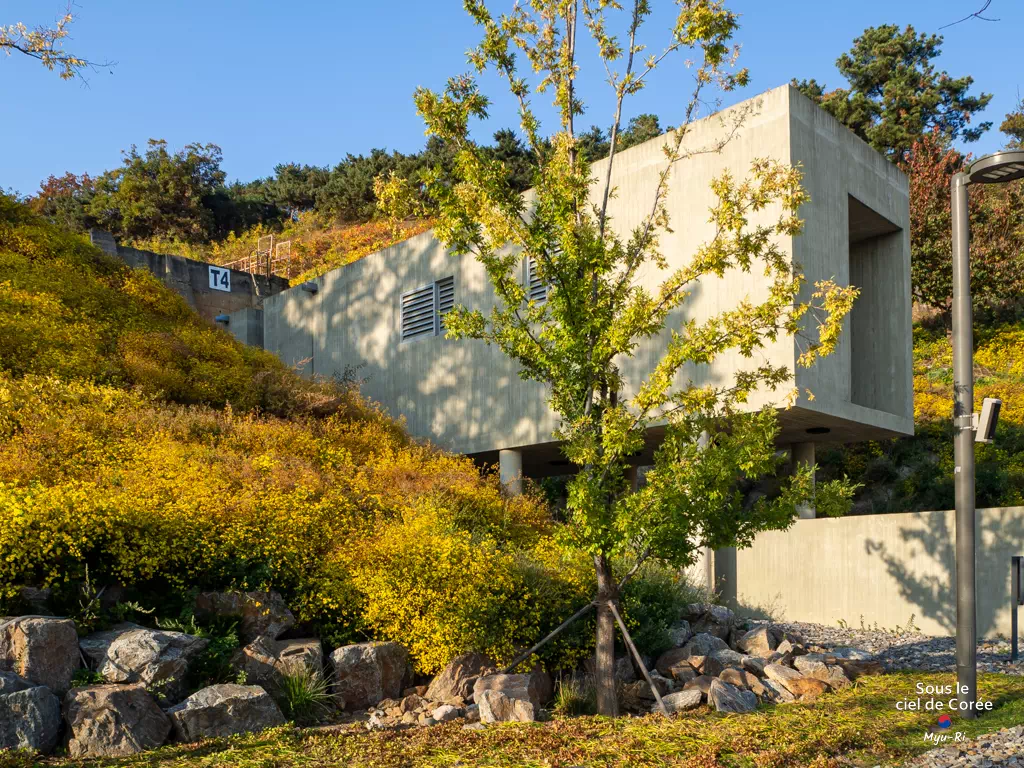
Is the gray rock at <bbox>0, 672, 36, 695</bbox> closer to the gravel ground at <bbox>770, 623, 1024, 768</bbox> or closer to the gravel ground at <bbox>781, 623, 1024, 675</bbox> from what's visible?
the gravel ground at <bbox>770, 623, 1024, 768</bbox>

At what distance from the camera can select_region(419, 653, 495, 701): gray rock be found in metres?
7.66

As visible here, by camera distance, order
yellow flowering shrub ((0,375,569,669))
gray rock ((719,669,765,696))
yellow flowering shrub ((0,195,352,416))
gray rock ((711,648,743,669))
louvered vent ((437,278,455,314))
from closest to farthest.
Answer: yellow flowering shrub ((0,375,569,669)) → gray rock ((719,669,765,696)) → gray rock ((711,648,743,669)) → yellow flowering shrub ((0,195,352,416)) → louvered vent ((437,278,455,314))

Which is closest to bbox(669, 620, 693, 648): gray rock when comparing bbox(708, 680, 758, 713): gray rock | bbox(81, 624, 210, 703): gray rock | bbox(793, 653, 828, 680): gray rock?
bbox(793, 653, 828, 680): gray rock

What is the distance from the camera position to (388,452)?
1334 cm

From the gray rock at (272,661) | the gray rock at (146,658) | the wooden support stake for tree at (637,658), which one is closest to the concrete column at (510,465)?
the wooden support stake for tree at (637,658)

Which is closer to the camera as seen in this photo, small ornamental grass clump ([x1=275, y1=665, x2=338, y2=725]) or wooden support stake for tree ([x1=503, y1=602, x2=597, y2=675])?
small ornamental grass clump ([x1=275, y1=665, x2=338, y2=725])

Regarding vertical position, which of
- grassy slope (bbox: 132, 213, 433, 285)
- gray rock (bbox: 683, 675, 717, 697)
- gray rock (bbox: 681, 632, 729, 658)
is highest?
grassy slope (bbox: 132, 213, 433, 285)

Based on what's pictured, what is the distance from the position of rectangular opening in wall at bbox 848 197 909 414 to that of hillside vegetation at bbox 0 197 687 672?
662 centimetres

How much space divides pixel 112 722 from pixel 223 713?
74cm

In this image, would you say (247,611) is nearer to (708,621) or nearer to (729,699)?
(729,699)

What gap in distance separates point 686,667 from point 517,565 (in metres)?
1.88

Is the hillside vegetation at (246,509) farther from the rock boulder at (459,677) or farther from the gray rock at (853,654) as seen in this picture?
the gray rock at (853,654)

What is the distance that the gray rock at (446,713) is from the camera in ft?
23.1

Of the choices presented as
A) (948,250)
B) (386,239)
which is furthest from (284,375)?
(386,239)
